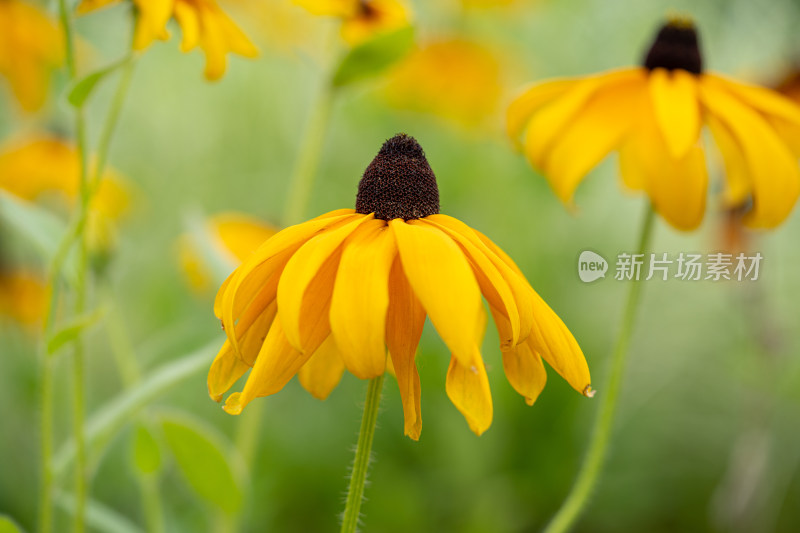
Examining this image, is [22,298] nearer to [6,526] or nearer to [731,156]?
[6,526]

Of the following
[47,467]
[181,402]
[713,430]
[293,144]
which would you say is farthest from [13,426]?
[713,430]

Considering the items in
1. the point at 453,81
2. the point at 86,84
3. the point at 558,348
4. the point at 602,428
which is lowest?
the point at 602,428

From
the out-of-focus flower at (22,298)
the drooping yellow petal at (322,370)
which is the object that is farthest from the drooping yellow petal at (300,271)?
the out-of-focus flower at (22,298)

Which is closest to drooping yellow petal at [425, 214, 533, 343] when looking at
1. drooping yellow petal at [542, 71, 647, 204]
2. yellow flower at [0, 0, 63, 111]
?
drooping yellow petal at [542, 71, 647, 204]

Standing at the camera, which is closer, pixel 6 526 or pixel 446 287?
pixel 446 287

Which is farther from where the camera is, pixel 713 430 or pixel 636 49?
pixel 636 49

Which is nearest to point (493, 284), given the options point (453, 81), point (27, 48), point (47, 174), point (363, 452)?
point (363, 452)

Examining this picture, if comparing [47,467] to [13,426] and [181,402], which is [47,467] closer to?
[13,426]
